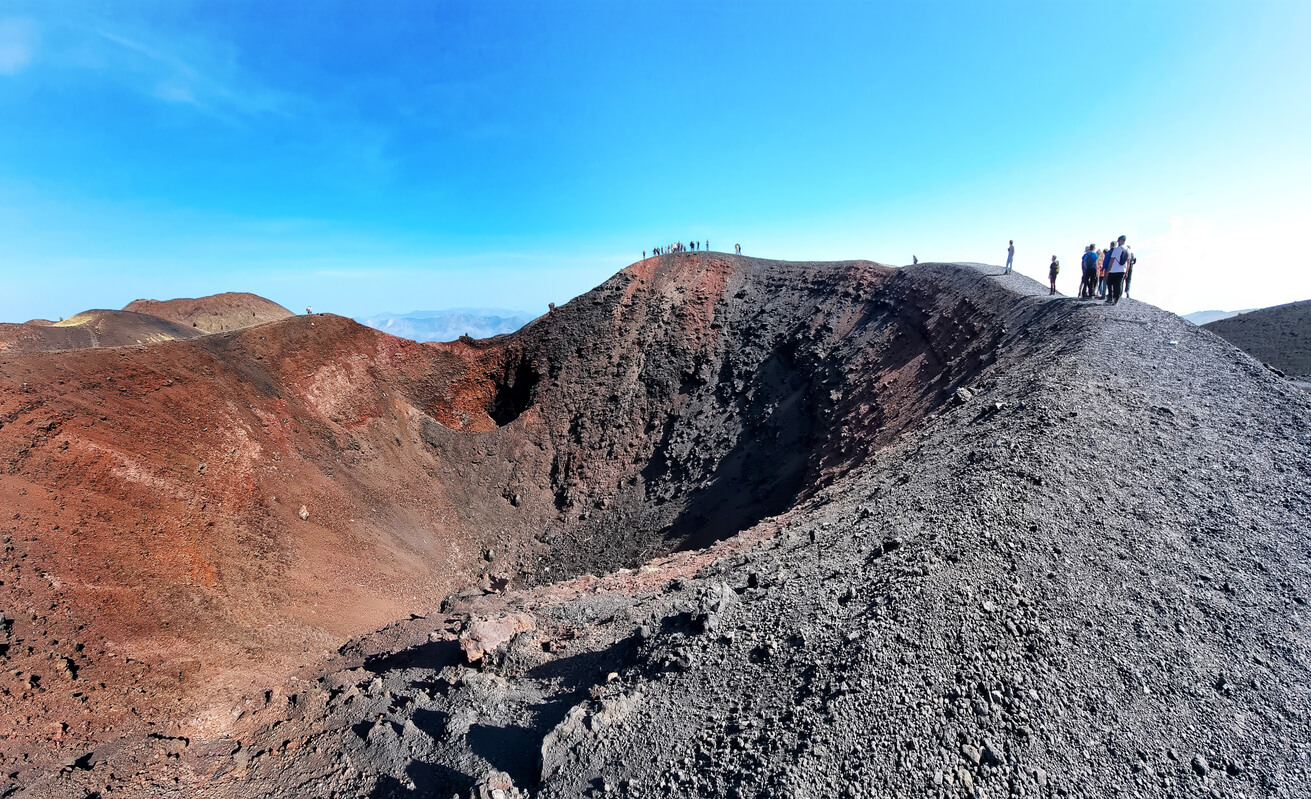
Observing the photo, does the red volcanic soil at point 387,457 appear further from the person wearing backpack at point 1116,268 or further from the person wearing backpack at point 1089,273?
the person wearing backpack at point 1116,268

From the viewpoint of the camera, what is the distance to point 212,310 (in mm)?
48906

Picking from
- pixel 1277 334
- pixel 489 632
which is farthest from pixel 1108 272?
pixel 1277 334

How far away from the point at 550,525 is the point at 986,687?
18.8 metres

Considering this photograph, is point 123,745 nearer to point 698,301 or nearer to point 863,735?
point 863,735

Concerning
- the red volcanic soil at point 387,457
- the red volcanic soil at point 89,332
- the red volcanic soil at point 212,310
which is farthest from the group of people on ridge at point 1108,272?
the red volcanic soil at point 212,310

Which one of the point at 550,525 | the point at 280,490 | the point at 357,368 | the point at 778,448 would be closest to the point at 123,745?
the point at 280,490

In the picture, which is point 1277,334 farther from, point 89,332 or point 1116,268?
point 89,332

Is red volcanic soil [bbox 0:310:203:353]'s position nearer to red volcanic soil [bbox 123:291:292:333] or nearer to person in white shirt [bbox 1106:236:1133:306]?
red volcanic soil [bbox 123:291:292:333]

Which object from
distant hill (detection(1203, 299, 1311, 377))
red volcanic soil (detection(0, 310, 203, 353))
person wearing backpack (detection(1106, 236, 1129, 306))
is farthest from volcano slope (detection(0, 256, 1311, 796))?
red volcanic soil (detection(0, 310, 203, 353))

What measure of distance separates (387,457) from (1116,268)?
24.6 metres

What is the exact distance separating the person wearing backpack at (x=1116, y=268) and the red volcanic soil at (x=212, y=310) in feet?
188

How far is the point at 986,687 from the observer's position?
15.8ft

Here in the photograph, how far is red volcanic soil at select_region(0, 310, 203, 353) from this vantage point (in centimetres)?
2848

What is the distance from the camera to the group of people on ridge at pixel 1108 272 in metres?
12.8
